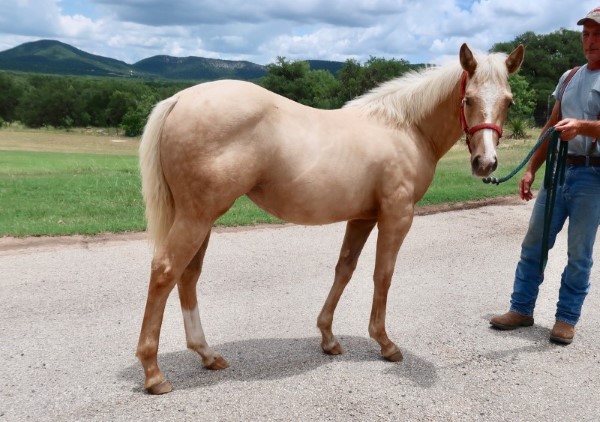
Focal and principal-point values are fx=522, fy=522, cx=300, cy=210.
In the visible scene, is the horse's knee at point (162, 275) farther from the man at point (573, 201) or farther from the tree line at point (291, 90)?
the tree line at point (291, 90)

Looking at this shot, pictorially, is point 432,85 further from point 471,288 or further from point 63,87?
point 63,87

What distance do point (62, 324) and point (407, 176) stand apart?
293 cm

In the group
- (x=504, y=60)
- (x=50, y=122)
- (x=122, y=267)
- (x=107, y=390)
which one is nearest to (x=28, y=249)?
(x=122, y=267)

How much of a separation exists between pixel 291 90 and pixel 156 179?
54.0 metres

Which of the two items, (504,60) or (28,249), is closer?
(504,60)

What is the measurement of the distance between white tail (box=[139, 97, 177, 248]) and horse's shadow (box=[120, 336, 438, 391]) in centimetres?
91

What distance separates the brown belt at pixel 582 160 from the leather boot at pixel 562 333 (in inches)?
51.9

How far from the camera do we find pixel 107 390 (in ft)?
10.6

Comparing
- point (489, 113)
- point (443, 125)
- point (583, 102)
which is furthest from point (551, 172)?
point (489, 113)

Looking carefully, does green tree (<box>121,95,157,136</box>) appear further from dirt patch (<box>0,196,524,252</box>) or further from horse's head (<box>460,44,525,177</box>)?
horse's head (<box>460,44,525,177</box>)

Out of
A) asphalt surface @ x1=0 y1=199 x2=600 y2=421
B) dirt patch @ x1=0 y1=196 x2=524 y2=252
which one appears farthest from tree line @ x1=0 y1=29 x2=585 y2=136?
asphalt surface @ x1=0 y1=199 x2=600 y2=421

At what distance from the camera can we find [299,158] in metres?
3.23

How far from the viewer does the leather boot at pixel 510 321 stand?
4.54m

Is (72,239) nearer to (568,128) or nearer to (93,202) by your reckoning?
(93,202)
